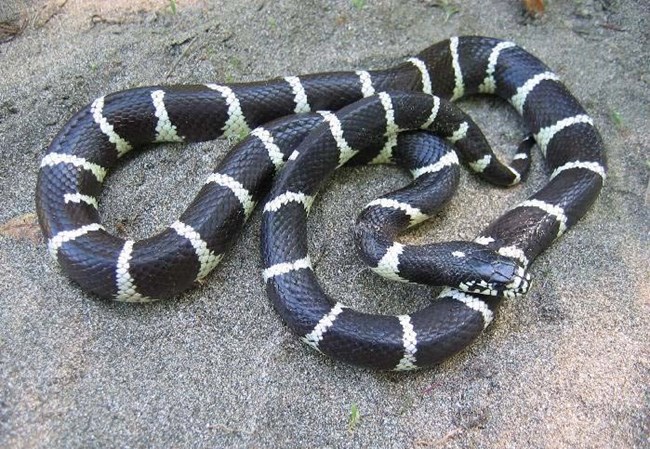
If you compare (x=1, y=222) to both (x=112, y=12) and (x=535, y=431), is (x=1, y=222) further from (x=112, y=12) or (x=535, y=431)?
(x=535, y=431)

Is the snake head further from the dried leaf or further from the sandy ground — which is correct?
the dried leaf

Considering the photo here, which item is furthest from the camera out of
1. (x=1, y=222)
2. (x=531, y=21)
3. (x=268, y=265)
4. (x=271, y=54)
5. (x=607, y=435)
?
(x=531, y=21)

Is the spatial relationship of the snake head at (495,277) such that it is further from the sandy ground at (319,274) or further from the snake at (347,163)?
the sandy ground at (319,274)

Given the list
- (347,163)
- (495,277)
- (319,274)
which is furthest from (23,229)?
(495,277)

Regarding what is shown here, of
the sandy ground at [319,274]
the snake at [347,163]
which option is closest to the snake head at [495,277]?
the snake at [347,163]

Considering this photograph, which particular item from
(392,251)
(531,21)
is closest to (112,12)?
(392,251)

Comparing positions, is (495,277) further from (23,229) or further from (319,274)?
(23,229)
